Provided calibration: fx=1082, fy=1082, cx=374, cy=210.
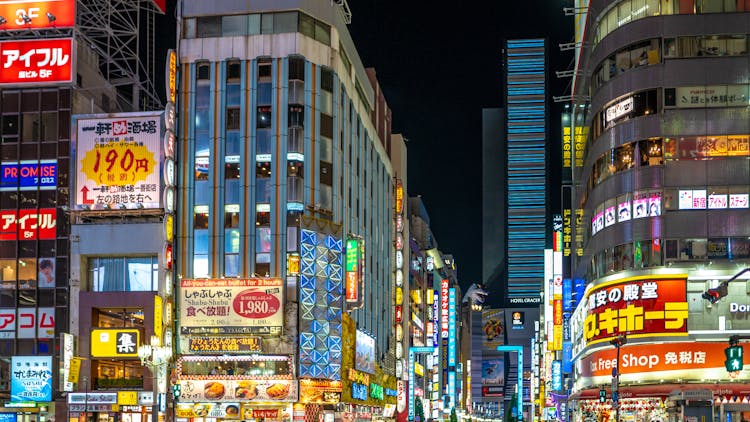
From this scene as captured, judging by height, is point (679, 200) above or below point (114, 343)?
above

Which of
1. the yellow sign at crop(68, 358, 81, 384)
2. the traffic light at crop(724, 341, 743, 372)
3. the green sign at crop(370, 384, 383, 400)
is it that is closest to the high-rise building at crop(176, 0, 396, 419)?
the yellow sign at crop(68, 358, 81, 384)

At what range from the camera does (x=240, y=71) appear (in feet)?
237

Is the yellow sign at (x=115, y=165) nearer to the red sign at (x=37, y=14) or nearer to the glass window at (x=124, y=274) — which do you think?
the glass window at (x=124, y=274)

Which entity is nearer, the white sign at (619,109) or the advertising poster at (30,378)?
the advertising poster at (30,378)

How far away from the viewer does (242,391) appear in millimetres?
68312

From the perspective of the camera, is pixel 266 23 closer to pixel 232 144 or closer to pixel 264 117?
pixel 264 117

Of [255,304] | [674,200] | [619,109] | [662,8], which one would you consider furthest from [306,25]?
[674,200]

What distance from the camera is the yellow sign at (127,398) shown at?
225 feet

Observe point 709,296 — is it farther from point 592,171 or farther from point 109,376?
point 109,376

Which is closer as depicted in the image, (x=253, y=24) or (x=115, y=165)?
(x=115, y=165)

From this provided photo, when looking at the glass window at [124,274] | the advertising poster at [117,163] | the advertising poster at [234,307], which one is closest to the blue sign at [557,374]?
the advertising poster at [234,307]

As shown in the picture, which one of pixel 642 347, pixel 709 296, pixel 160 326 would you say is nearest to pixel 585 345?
pixel 642 347

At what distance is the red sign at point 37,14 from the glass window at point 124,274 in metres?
16.8

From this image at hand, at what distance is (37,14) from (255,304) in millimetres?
26188
